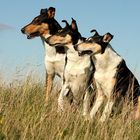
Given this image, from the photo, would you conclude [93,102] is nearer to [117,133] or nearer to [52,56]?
[52,56]

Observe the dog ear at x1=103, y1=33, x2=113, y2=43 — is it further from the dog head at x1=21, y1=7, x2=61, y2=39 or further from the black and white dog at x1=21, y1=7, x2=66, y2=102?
the dog head at x1=21, y1=7, x2=61, y2=39

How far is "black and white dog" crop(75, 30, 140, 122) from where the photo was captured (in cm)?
892

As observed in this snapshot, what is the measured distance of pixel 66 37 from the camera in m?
9.64

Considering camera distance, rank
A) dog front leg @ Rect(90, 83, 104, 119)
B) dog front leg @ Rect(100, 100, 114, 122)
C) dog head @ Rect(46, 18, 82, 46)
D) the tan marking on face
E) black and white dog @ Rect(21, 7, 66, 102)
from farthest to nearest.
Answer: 1. the tan marking on face
2. black and white dog @ Rect(21, 7, 66, 102)
3. dog head @ Rect(46, 18, 82, 46)
4. dog front leg @ Rect(90, 83, 104, 119)
5. dog front leg @ Rect(100, 100, 114, 122)

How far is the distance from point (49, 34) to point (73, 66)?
1.40 metres

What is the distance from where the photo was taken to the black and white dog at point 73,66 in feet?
30.8

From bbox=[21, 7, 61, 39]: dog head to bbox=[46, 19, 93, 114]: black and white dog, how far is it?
2.39ft

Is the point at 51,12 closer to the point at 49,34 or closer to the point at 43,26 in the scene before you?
the point at 43,26

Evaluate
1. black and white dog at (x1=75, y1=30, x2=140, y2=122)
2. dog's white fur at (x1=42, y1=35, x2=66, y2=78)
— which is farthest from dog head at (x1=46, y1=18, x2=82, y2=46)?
dog's white fur at (x1=42, y1=35, x2=66, y2=78)

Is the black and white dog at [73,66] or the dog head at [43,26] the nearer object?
the black and white dog at [73,66]

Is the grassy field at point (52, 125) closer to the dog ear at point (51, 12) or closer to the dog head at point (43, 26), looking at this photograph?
the dog head at point (43, 26)

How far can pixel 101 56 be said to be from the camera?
30.0ft

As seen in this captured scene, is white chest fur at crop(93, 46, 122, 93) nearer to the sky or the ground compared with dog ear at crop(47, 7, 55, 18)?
nearer to the ground

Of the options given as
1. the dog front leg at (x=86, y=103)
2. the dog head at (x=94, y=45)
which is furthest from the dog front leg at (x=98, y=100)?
the dog head at (x=94, y=45)
